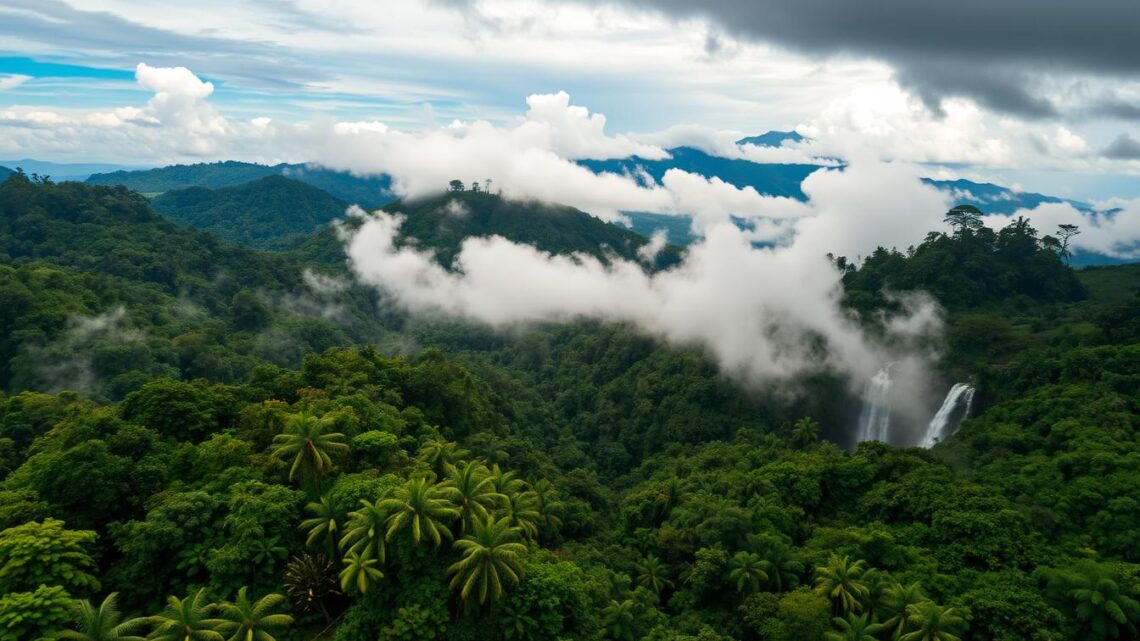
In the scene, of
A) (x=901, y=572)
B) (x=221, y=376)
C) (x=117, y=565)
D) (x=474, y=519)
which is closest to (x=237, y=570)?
(x=117, y=565)

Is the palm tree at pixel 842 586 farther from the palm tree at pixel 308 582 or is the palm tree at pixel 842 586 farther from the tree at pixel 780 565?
the palm tree at pixel 308 582

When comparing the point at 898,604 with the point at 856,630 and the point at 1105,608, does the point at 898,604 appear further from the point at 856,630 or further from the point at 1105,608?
the point at 1105,608

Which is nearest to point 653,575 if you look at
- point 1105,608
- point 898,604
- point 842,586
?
point 842,586

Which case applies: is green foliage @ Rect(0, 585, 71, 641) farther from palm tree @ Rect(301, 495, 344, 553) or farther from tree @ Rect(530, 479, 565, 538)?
tree @ Rect(530, 479, 565, 538)

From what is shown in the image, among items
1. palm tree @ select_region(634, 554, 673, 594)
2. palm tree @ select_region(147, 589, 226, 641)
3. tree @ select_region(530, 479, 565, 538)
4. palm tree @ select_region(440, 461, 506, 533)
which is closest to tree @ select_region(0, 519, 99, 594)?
palm tree @ select_region(147, 589, 226, 641)

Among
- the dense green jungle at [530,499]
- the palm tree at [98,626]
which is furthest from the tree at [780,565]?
the palm tree at [98,626]
